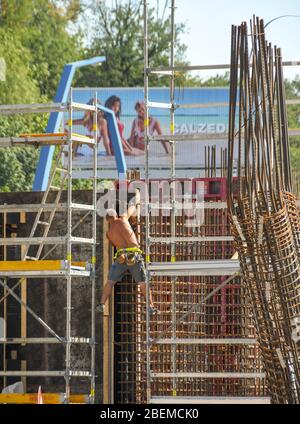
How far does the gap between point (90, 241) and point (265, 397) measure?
315 cm

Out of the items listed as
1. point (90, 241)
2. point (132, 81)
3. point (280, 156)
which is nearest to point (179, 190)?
point (90, 241)

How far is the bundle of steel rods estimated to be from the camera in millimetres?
16500

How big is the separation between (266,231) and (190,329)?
5.59 m

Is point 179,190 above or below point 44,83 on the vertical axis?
below

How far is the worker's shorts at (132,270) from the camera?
68.2 ft

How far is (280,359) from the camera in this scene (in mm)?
16422

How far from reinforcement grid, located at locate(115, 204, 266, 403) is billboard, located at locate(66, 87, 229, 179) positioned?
25973mm

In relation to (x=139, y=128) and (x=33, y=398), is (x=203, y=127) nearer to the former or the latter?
(x=139, y=128)

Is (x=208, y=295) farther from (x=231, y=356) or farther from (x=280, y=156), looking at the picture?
(x=280, y=156)

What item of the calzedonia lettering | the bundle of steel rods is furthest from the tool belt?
the calzedonia lettering

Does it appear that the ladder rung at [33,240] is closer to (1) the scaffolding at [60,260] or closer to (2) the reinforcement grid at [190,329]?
(1) the scaffolding at [60,260]

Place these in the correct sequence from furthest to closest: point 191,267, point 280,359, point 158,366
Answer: point 158,366
point 191,267
point 280,359

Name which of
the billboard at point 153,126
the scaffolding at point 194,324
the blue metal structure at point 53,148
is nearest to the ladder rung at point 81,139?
the scaffolding at point 194,324

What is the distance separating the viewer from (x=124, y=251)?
68.2 ft
